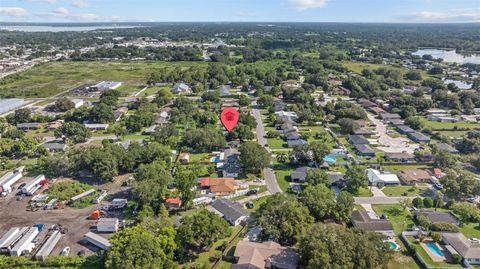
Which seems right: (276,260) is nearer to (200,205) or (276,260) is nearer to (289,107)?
(200,205)

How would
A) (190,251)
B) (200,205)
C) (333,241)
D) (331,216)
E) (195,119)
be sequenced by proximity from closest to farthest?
(333,241), (190,251), (331,216), (200,205), (195,119)

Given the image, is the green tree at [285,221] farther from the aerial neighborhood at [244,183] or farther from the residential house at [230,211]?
the residential house at [230,211]

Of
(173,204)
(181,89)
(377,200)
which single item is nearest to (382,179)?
(377,200)

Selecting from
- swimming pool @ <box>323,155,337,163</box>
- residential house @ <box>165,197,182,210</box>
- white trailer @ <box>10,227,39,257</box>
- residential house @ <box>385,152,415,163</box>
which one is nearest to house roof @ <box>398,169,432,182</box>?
residential house @ <box>385,152,415,163</box>

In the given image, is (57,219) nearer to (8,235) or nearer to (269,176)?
(8,235)

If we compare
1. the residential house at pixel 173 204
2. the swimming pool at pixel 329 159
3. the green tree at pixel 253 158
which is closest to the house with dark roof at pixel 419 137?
the swimming pool at pixel 329 159

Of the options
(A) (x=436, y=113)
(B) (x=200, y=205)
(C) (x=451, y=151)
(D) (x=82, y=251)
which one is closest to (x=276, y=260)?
(B) (x=200, y=205)

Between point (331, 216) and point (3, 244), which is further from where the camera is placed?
point (331, 216)
